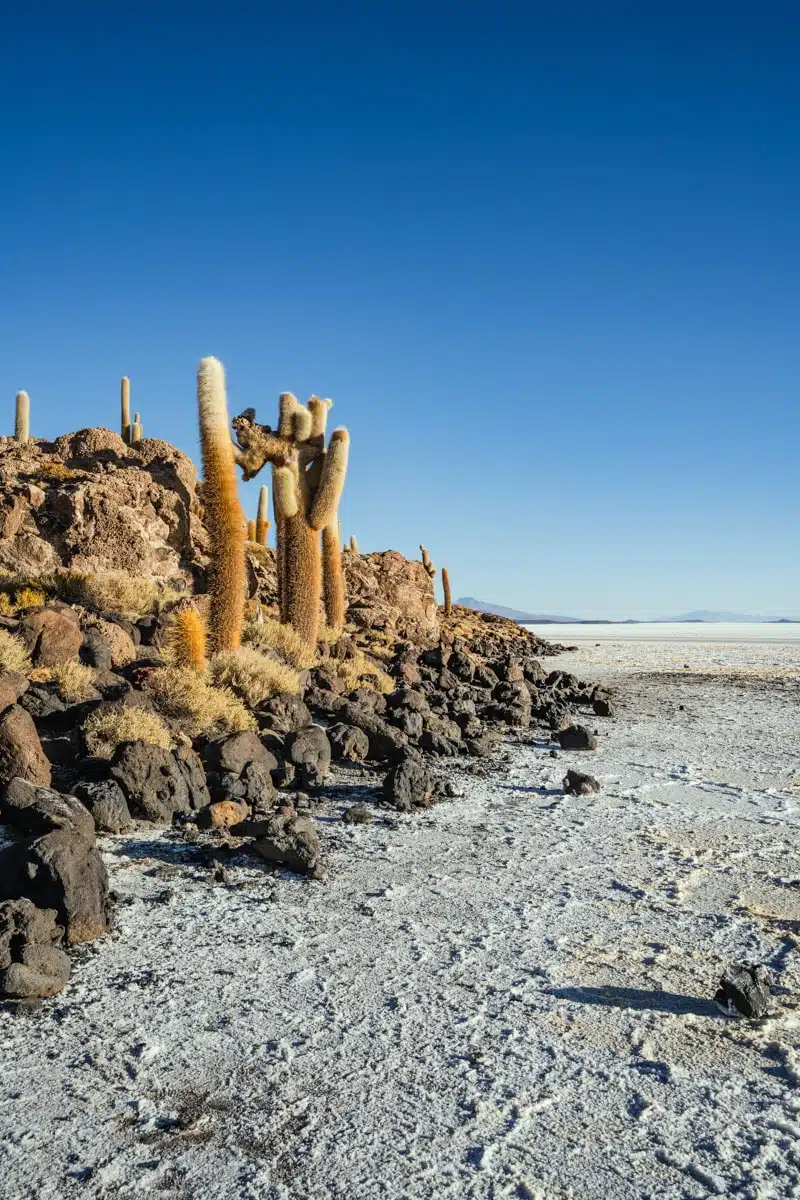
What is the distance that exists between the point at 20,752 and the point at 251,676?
441 centimetres

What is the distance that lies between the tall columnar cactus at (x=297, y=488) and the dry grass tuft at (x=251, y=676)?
2.90 m

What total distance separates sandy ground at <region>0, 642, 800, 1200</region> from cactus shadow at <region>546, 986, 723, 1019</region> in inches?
0.6

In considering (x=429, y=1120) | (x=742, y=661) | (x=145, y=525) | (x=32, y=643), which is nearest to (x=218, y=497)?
(x=32, y=643)

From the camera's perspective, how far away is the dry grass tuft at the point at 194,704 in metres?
9.02

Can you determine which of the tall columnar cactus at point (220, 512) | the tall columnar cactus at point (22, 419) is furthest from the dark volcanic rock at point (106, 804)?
the tall columnar cactus at point (22, 419)

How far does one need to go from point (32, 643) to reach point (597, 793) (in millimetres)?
6361

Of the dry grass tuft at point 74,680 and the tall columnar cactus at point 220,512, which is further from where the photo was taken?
the tall columnar cactus at point 220,512

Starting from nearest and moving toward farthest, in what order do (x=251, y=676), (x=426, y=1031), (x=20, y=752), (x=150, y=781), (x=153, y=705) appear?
1. (x=426, y=1031)
2. (x=20, y=752)
3. (x=150, y=781)
4. (x=153, y=705)
5. (x=251, y=676)

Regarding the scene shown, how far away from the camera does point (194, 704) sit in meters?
9.08

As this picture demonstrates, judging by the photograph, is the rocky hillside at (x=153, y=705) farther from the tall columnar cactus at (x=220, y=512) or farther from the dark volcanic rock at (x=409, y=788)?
the tall columnar cactus at (x=220, y=512)

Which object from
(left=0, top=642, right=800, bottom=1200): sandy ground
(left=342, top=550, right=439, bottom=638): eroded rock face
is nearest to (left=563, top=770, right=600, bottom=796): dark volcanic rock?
(left=0, top=642, right=800, bottom=1200): sandy ground

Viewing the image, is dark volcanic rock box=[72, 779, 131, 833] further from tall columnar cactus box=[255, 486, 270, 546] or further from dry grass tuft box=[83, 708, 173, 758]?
tall columnar cactus box=[255, 486, 270, 546]

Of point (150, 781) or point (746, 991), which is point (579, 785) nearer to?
point (150, 781)

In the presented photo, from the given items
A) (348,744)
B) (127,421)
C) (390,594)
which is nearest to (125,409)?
(127,421)
